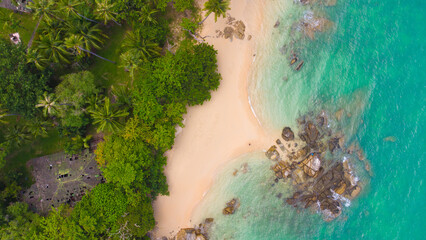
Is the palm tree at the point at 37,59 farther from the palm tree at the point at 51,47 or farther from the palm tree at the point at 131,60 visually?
the palm tree at the point at 131,60

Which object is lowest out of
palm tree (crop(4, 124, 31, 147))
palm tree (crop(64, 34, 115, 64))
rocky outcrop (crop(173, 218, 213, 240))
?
rocky outcrop (crop(173, 218, 213, 240))

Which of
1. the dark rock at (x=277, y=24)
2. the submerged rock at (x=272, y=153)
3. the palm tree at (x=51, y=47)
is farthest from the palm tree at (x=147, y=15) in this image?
the submerged rock at (x=272, y=153)

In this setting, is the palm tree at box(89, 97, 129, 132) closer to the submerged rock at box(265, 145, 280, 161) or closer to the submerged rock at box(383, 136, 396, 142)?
the submerged rock at box(265, 145, 280, 161)

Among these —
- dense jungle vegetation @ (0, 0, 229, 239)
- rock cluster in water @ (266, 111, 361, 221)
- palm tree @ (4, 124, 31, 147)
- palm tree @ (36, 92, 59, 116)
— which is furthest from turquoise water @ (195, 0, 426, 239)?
palm tree @ (4, 124, 31, 147)

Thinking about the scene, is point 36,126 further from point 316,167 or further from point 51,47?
point 316,167

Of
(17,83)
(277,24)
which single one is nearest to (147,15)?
(17,83)
